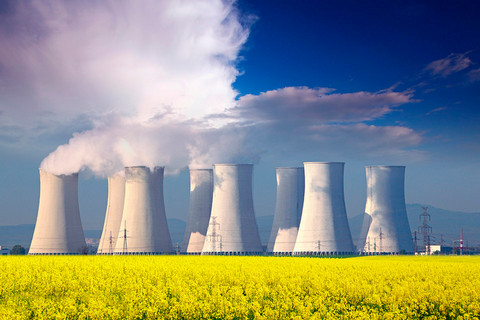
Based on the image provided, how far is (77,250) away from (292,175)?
Result: 1683cm

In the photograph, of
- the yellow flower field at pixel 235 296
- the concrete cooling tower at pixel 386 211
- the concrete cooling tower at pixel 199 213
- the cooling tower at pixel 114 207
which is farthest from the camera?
the concrete cooling tower at pixel 199 213

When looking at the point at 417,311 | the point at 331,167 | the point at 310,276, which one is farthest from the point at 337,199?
the point at 417,311

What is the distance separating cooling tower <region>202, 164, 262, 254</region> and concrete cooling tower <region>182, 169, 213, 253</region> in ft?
17.1

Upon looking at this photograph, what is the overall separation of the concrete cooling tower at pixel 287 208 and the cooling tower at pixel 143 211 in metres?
10.5

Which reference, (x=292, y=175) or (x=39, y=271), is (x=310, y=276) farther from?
(x=292, y=175)

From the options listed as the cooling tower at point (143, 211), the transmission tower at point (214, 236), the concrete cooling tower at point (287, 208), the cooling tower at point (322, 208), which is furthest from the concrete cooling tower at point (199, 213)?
the cooling tower at point (322, 208)

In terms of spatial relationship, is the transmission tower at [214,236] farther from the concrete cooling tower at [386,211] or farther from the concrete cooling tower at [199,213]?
the concrete cooling tower at [386,211]

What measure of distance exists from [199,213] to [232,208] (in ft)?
24.3

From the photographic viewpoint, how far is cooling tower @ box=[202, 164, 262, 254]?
37.1m

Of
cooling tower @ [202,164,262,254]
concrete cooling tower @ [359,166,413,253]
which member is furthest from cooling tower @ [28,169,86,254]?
concrete cooling tower @ [359,166,413,253]

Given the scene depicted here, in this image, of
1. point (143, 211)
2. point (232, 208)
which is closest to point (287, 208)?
point (232, 208)

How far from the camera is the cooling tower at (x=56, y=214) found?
36.2 metres

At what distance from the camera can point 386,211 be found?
134 ft

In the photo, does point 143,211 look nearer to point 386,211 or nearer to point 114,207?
point 114,207
